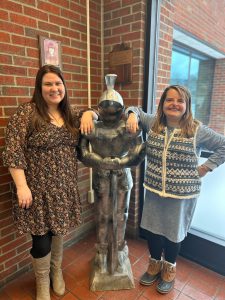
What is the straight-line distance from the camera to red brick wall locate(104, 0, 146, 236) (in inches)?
A: 76.7

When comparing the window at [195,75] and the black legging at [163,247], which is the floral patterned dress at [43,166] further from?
the window at [195,75]

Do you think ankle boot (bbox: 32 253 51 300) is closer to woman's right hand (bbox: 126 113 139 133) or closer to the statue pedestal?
the statue pedestal

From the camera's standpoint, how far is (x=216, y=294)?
169 cm

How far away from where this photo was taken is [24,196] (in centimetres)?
133

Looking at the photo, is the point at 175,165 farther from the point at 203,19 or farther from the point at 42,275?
the point at 203,19

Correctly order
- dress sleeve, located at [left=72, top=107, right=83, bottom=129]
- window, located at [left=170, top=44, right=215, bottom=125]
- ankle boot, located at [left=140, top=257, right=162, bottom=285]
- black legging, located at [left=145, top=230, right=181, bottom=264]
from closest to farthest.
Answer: dress sleeve, located at [left=72, top=107, right=83, bottom=129] → black legging, located at [left=145, top=230, right=181, bottom=264] → ankle boot, located at [left=140, top=257, right=162, bottom=285] → window, located at [left=170, top=44, right=215, bottom=125]

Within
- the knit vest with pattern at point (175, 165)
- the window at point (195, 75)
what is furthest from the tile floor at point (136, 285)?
the window at point (195, 75)

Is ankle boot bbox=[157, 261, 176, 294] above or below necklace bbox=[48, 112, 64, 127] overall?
below

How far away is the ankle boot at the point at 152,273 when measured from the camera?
5.75ft

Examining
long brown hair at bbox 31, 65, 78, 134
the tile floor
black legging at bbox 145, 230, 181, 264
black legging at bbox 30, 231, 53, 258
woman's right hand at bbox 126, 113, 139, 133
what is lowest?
the tile floor

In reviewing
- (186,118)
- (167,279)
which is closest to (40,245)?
(167,279)

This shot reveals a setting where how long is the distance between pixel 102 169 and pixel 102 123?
291 mm

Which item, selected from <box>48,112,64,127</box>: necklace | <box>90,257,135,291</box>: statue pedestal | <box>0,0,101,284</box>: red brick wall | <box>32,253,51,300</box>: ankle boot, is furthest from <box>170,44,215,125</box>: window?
<box>32,253,51,300</box>: ankle boot

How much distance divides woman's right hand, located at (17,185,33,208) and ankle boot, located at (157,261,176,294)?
3.47 feet
